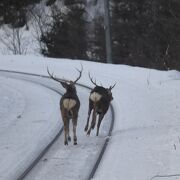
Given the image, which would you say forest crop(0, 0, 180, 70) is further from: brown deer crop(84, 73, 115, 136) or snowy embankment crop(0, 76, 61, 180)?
brown deer crop(84, 73, 115, 136)

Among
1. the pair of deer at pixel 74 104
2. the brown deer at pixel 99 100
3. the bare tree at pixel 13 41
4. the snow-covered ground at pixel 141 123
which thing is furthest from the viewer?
the bare tree at pixel 13 41

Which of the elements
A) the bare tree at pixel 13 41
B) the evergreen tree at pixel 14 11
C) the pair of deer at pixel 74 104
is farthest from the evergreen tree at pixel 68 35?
the pair of deer at pixel 74 104

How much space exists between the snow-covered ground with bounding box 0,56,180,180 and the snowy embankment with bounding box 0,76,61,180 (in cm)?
42

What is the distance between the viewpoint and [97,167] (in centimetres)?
1170

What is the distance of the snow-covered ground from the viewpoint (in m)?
11.3

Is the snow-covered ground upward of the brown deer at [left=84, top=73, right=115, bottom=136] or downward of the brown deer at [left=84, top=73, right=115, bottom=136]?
downward

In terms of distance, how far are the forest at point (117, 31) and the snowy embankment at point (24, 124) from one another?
406 inches

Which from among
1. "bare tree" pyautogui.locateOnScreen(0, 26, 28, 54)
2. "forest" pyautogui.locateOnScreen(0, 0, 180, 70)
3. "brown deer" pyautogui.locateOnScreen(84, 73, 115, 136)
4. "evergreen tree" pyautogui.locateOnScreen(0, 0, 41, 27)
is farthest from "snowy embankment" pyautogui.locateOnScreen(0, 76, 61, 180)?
"evergreen tree" pyautogui.locateOnScreen(0, 0, 41, 27)

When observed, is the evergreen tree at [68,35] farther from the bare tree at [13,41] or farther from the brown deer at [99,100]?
the brown deer at [99,100]

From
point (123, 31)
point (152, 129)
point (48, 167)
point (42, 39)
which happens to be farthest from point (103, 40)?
point (48, 167)

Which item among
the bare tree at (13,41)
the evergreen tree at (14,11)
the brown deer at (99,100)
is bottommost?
the bare tree at (13,41)

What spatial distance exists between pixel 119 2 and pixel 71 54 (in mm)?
5591

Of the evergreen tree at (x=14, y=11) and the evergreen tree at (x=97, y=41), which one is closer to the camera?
the evergreen tree at (x=97, y=41)

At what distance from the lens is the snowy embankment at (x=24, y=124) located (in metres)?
12.8
